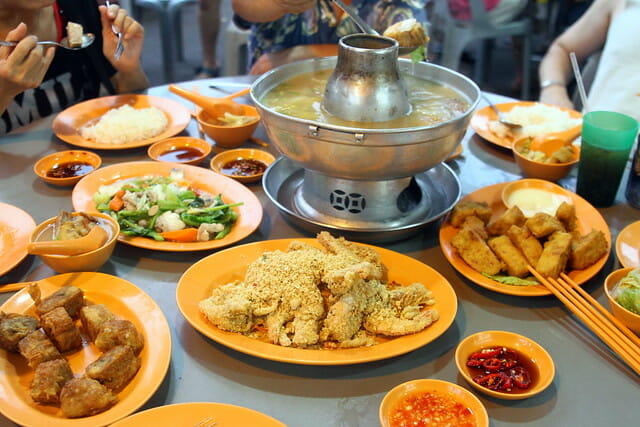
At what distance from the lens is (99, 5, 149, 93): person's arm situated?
298 centimetres

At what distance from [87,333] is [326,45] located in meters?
2.62

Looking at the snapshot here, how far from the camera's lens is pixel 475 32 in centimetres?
599

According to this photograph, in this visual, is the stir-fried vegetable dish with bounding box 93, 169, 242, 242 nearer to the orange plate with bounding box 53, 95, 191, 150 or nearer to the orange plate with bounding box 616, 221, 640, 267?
the orange plate with bounding box 53, 95, 191, 150

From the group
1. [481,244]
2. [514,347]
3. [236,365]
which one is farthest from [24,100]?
[514,347]

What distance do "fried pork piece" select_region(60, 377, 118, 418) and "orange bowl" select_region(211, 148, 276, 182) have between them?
128 centimetres

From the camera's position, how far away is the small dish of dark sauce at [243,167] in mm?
2494

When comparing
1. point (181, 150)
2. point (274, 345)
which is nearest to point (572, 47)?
point (181, 150)

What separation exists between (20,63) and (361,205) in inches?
67.5

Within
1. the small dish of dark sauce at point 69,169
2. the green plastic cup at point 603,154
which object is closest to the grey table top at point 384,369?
the green plastic cup at point 603,154

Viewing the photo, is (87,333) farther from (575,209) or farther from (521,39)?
(521,39)

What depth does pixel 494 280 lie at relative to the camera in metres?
1.81

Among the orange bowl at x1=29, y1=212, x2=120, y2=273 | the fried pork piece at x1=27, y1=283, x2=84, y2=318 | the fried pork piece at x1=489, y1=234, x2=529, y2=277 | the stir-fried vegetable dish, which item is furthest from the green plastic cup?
the fried pork piece at x1=27, y1=283, x2=84, y2=318

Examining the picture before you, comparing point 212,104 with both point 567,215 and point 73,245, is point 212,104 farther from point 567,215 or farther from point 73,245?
point 567,215

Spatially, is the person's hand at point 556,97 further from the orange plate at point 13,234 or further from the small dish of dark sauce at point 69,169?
the orange plate at point 13,234
